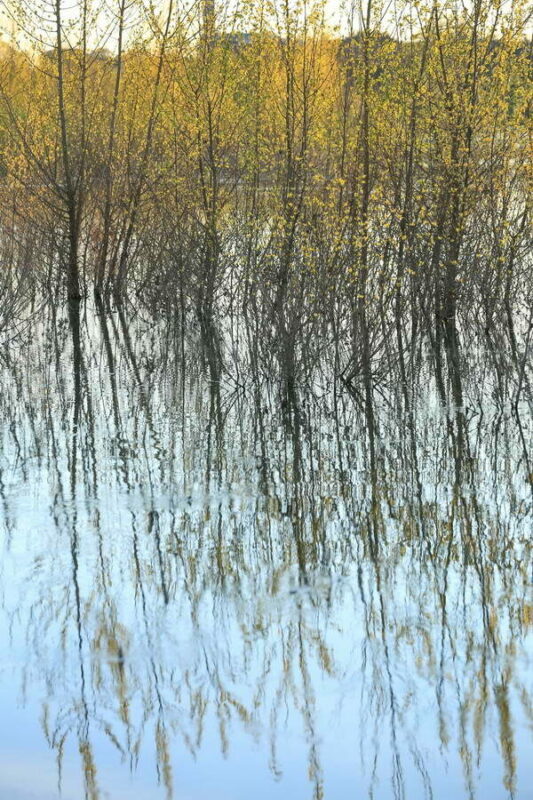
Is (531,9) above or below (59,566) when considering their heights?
above

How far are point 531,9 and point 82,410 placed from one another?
697cm

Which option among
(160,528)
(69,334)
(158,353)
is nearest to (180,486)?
(160,528)

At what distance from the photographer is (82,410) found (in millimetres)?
9289

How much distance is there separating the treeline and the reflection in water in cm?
212

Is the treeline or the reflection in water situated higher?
the treeline

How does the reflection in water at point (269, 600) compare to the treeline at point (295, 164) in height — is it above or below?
below

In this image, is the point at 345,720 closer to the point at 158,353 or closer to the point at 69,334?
the point at 158,353

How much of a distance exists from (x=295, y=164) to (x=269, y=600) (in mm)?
9854

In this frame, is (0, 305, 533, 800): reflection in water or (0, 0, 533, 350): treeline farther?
(0, 0, 533, 350): treeline

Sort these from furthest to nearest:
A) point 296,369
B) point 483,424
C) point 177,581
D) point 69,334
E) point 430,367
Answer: point 69,334 → point 430,367 → point 296,369 → point 483,424 → point 177,581

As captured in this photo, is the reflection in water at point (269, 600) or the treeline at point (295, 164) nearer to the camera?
the reflection in water at point (269, 600)

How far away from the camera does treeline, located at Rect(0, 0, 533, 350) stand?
11.5 metres

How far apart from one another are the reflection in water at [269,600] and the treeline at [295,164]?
2.12 meters

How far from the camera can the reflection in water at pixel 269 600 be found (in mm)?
3756
